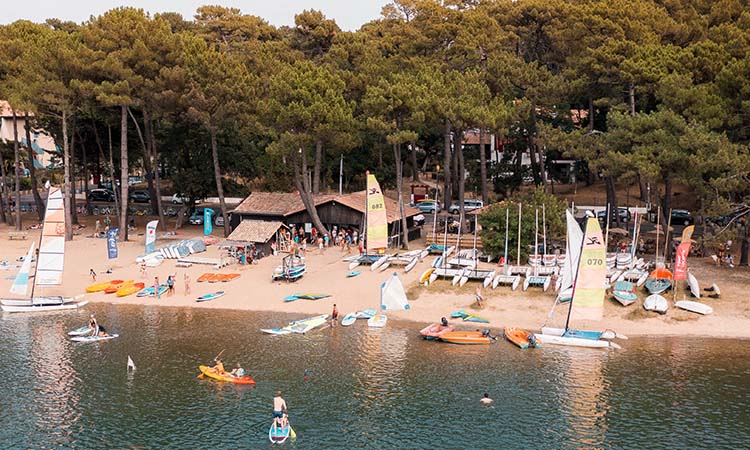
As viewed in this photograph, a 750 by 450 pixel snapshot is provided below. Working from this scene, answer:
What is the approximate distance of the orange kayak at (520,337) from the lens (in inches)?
1823

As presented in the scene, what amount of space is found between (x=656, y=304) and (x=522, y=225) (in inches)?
583

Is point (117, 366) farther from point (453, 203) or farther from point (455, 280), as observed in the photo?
point (453, 203)

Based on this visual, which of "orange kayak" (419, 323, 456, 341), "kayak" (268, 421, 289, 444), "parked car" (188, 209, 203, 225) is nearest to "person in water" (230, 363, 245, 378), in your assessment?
"kayak" (268, 421, 289, 444)

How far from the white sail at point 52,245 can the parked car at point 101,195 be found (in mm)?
54502

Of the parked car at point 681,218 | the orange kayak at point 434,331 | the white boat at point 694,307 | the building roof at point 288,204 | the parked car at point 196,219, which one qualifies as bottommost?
the orange kayak at point 434,331

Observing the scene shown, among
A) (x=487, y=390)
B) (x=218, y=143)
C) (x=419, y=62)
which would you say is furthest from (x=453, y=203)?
(x=487, y=390)

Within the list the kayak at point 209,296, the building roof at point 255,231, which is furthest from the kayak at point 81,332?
the building roof at point 255,231

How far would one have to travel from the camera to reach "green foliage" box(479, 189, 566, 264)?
63750 mm

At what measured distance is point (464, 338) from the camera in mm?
47000

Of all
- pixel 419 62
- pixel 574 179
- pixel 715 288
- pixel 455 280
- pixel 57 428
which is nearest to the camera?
pixel 57 428

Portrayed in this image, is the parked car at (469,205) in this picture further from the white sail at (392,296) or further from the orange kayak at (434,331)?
the orange kayak at (434,331)

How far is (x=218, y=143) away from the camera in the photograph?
89.2 metres

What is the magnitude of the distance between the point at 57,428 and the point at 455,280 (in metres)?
30.5

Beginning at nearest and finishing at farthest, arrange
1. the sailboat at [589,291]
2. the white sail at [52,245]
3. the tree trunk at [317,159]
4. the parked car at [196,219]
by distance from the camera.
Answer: the sailboat at [589,291], the white sail at [52,245], the tree trunk at [317,159], the parked car at [196,219]
